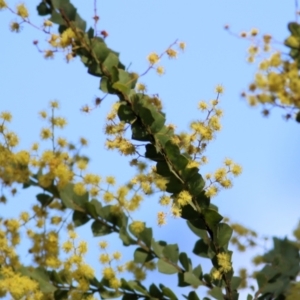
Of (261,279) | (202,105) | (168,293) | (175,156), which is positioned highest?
(202,105)

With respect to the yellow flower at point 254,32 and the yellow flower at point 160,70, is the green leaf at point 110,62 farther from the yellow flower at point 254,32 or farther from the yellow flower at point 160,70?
the yellow flower at point 254,32

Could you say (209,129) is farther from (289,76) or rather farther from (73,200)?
(289,76)

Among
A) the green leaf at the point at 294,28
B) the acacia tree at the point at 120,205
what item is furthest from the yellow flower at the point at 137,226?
the green leaf at the point at 294,28

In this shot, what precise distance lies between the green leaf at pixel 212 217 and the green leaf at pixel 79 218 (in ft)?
1.06

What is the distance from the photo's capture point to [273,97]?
1.32 m

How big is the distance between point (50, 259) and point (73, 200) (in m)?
0.15

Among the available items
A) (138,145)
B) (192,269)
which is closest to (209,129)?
(138,145)

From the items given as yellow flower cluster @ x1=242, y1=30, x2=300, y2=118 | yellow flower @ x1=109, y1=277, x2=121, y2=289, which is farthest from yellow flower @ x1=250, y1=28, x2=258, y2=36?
yellow flower @ x1=109, y1=277, x2=121, y2=289

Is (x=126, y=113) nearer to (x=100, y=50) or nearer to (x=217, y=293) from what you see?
(x=100, y=50)

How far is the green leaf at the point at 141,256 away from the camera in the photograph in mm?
1800

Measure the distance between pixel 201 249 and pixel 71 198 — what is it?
0.42 metres

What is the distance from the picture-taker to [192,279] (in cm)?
185

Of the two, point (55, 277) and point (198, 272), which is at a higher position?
point (198, 272)

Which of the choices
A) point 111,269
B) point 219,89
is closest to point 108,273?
point 111,269
